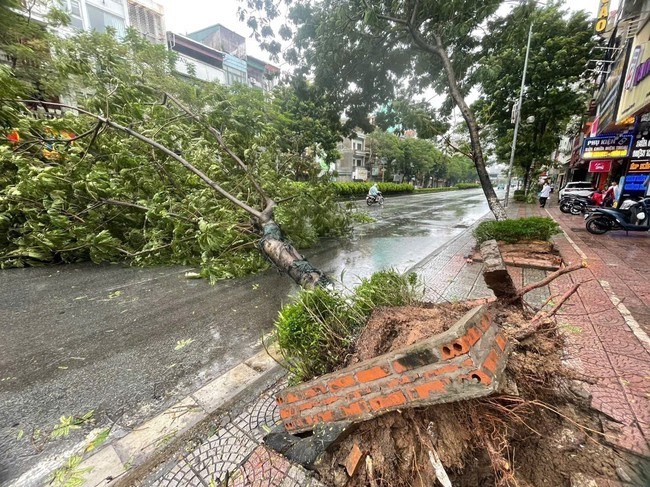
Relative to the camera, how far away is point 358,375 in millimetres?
1272

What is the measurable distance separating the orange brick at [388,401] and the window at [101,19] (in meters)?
24.5

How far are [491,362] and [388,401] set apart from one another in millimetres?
456

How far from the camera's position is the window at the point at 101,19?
17109 mm

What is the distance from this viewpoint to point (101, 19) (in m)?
17.7

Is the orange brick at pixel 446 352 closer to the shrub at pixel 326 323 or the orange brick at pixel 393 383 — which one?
the orange brick at pixel 393 383

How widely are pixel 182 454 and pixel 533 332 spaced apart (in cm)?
222

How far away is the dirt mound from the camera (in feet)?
4.66

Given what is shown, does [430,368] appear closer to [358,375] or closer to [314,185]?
[358,375]

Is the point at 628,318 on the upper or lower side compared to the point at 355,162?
lower

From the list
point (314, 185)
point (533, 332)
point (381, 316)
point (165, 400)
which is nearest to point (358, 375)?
point (381, 316)

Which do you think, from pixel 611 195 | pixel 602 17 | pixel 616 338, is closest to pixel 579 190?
pixel 611 195

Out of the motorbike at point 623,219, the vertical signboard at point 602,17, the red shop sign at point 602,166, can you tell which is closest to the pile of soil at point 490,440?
the motorbike at point 623,219

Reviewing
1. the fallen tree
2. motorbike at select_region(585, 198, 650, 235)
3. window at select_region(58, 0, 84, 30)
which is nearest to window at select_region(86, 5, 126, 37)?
window at select_region(58, 0, 84, 30)

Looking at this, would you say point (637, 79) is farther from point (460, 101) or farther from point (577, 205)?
point (460, 101)
